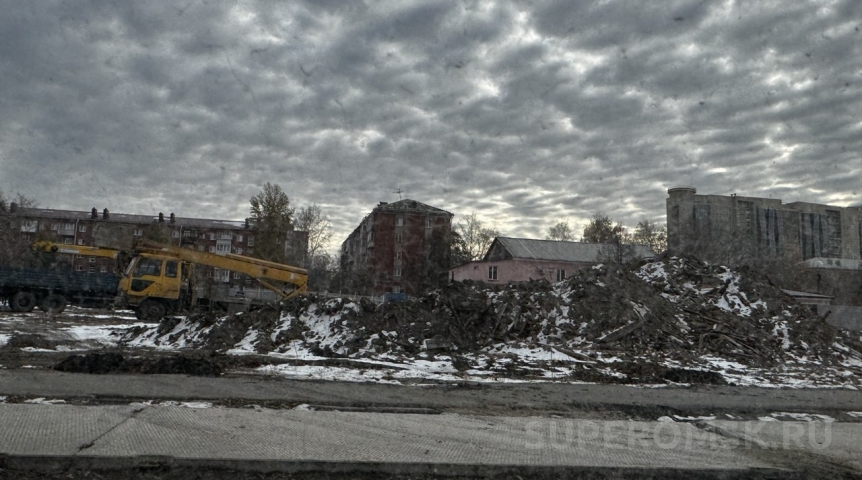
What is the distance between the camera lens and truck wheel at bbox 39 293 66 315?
25.5 m

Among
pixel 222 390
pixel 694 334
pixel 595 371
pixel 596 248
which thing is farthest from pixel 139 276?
pixel 596 248

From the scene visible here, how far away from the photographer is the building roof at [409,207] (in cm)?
7194

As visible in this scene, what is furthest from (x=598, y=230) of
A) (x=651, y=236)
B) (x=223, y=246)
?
(x=223, y=246)

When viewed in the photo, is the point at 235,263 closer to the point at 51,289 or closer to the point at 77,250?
the point at 77,250

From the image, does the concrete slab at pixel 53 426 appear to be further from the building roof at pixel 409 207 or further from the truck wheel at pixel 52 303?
the building roof at pixel 409 207

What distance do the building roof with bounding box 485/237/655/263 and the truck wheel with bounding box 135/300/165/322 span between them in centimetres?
3887

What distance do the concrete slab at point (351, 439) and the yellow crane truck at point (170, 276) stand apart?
16.2 metres

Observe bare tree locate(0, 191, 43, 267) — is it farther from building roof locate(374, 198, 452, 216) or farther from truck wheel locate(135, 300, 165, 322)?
building roof locate(374, 198, 452, 216)

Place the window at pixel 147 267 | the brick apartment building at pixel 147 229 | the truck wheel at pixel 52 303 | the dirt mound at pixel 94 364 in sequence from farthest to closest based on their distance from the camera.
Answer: the brick apartment building at pixel 147 229
the truck wheel at pixel 52 303
the window at pixel 147 267
the dirt mound at pixel 94 364

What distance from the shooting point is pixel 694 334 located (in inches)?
658

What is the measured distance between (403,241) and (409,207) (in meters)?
4.25

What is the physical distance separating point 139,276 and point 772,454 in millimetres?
21610

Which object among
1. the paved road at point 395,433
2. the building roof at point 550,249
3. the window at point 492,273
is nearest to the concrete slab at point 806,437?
the paved road at point 395,433

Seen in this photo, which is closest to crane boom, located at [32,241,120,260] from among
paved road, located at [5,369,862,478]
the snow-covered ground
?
the snow-covered ground
